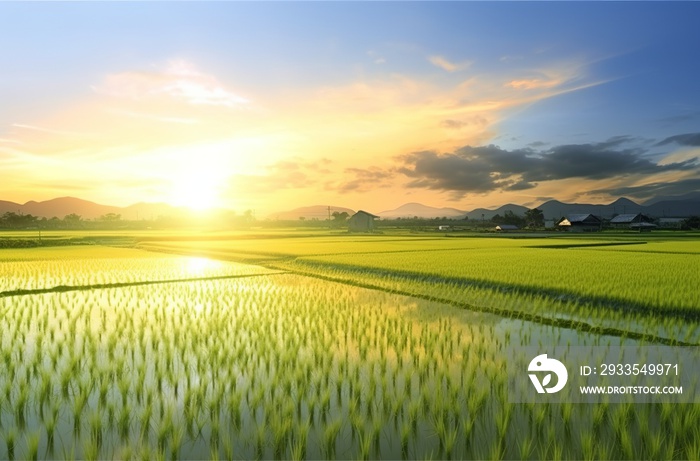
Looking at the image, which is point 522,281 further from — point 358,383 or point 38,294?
point 38,294

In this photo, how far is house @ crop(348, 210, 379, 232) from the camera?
66000 mm

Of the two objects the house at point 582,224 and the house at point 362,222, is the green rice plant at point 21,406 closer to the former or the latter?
the house at point 362,222

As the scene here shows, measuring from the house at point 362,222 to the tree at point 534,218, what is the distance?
42.0 metres

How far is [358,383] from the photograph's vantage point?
4973 millimetres

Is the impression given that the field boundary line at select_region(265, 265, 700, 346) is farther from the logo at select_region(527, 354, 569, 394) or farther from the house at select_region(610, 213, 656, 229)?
the house at select_region(610, 213, 656, 229)

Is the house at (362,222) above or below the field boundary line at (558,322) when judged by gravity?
above

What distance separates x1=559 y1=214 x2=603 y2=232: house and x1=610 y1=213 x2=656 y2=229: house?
9.59m

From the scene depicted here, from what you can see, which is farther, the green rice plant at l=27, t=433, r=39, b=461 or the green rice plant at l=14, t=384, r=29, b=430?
the green rice plant at l=14, t=384, r=29, b=430

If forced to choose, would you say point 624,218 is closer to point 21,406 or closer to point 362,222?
point 362,222

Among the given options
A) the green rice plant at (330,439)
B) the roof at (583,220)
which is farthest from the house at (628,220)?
the green rice plant at (330,439)

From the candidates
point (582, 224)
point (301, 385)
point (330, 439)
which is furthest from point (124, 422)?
point (582, 224)

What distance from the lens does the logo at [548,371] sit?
492 cm

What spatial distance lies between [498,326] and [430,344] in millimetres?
2113

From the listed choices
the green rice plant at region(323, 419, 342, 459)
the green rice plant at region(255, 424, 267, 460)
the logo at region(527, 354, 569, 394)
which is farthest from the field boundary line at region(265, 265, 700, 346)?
the green rice plant at region(255, 424, 267, 460)
